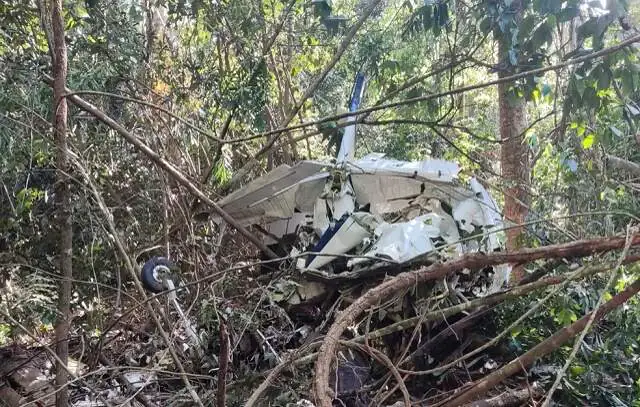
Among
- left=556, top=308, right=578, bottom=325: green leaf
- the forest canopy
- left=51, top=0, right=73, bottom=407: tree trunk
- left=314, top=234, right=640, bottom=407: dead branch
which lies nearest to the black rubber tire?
the forest canopy

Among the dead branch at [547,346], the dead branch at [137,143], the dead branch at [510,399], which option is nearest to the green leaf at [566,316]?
the dead branch at [510,399]

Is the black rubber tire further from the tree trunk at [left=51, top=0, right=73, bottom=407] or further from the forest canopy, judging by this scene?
the tree trunk at [left=51, top=0, right=73, bottom=407]

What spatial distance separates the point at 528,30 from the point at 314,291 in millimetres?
2054

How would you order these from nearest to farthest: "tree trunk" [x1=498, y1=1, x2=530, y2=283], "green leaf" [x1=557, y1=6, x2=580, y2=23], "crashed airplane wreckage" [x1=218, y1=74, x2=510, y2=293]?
"green leaf" [x1=557, y1=6, x2=580, y2=23]
"crashed airplane wreckage" [x1=218, y1=74, x2=510, y2=293]
"tree trunk" [x1=498, y1=1, x2=530, y2=283]

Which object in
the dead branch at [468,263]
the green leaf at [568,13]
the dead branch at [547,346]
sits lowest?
the dead branch at [547,346]

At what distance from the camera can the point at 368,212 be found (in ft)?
14.1

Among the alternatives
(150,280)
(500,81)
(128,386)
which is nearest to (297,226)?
(150,280)

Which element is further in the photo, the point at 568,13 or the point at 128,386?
the point at 128,386

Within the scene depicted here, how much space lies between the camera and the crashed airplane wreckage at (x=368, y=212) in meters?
3.63

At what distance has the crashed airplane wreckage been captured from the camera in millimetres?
3627

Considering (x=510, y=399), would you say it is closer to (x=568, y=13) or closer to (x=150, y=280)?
(x=568, y=13)

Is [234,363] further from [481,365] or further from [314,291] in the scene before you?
[481,365]

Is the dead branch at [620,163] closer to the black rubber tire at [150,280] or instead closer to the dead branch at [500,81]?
the dead branch at [500,81]

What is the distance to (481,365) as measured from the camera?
11.8 feet
